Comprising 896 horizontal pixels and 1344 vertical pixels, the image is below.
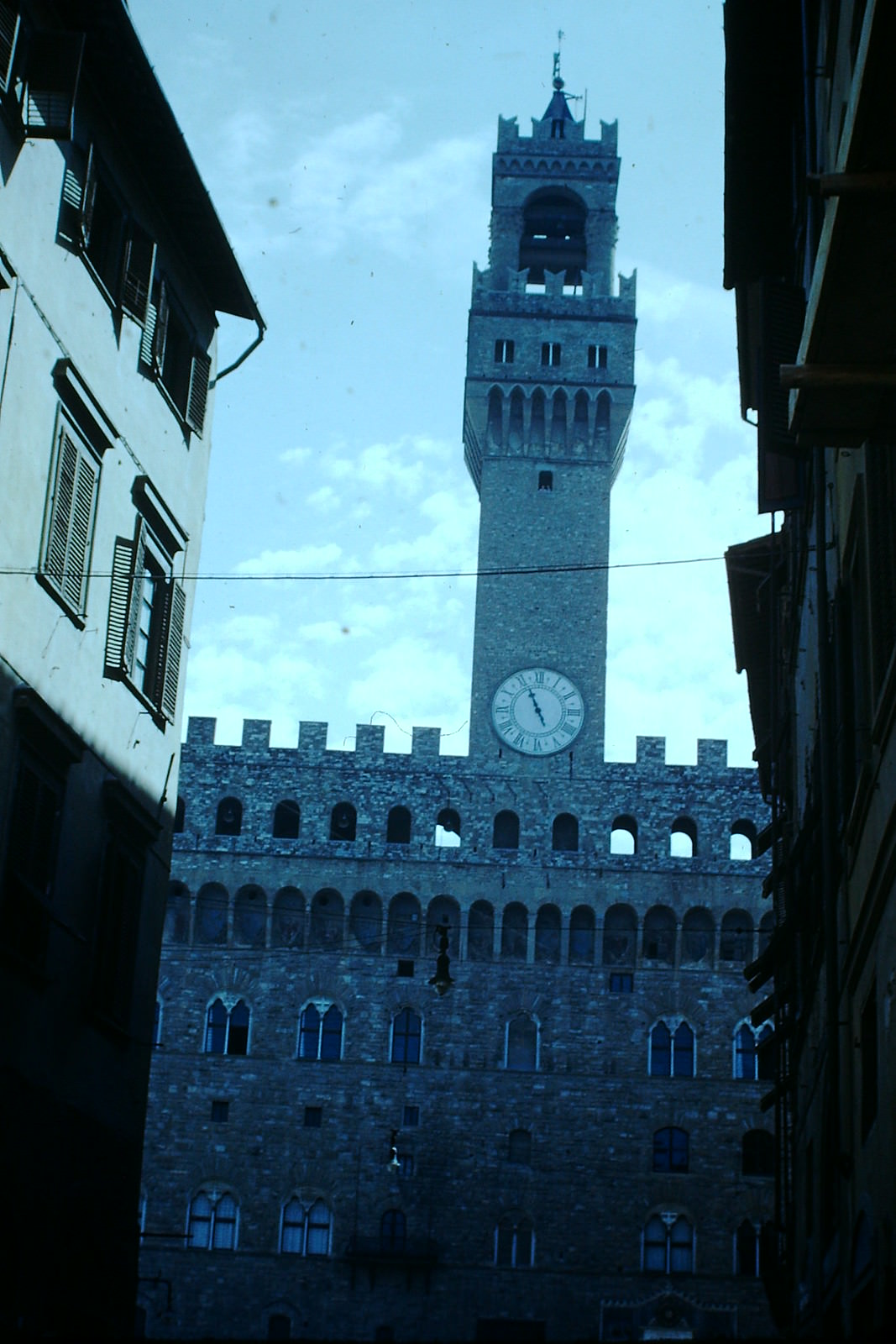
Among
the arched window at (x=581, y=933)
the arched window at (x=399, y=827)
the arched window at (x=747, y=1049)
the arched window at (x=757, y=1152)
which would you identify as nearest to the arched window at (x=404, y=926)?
the arched window at (x=399, y=827)

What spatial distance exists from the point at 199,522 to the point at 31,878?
16.6ft

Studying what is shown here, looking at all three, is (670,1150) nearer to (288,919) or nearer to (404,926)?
(404,926)

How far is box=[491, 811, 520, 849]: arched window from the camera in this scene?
138ft

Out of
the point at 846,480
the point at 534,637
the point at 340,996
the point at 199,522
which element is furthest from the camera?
the point at 534,637

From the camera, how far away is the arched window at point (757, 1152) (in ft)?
127

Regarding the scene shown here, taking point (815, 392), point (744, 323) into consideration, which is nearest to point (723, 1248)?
Result: point (744, 323)

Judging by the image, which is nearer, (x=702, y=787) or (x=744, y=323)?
(x=744, y=323)

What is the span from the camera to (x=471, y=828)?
41.9 meters

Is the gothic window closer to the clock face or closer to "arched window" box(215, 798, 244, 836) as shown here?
"arched window" box(215, 798, 244, 836)

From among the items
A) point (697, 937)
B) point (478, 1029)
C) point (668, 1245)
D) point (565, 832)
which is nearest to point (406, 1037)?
point (478, 1029)

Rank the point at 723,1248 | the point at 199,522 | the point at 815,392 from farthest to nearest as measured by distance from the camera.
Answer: the point at 723,1248 → the point at 199,522 → the point at 815,392

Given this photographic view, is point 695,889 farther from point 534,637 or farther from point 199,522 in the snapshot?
point 199,522

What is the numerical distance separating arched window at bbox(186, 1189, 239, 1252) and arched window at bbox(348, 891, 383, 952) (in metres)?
6.09

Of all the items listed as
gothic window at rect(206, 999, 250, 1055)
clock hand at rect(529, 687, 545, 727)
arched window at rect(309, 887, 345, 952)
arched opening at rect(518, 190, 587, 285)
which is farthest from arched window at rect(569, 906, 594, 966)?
arched opening at rect(518, 190, 587, 285)
